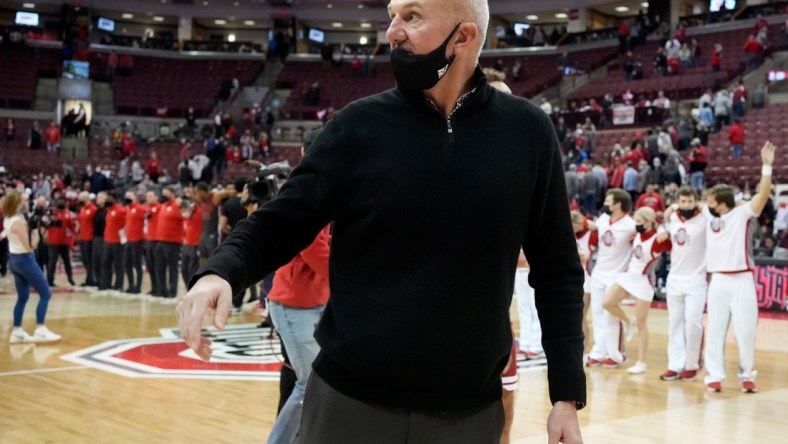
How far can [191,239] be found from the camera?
15086mm

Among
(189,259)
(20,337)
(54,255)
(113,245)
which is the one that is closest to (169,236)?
(189,259)

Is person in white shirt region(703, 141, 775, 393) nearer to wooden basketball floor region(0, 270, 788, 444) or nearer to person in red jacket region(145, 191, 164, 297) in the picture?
wooden basketball floor region(0, 270, 788, 444)

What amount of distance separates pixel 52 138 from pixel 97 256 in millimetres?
16234

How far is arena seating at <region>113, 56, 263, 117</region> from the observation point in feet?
125

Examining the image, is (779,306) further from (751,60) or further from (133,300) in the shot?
(751,60)

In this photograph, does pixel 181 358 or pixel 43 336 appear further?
pixel 43 336

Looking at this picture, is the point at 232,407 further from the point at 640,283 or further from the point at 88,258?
the point at 88,258

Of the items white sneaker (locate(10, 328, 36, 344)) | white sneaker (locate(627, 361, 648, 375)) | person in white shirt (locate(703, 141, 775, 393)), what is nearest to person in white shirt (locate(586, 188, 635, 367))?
white sneaker (locate(627, 361, 648, 375))

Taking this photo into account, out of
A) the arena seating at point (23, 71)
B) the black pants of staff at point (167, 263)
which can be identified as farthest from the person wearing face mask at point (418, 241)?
the arena seating at point (23, 71)

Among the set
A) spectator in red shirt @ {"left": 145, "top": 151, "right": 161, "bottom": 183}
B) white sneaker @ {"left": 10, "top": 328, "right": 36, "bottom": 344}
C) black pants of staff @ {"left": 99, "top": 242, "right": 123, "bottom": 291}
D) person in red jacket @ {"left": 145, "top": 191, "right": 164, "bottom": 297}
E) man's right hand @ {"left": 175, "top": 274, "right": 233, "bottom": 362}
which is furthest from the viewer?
spectator in red shirt @ {"left": 145, "top": 151, "right": 161, "bottom": 183}

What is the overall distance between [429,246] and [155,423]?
510cm

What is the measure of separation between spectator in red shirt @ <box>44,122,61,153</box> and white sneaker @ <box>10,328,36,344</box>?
915 inches

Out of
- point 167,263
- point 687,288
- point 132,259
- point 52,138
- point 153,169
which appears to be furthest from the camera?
point 52,138

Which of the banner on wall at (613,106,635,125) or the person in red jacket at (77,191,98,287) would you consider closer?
the person in red jacket at (77,191,98,287)
